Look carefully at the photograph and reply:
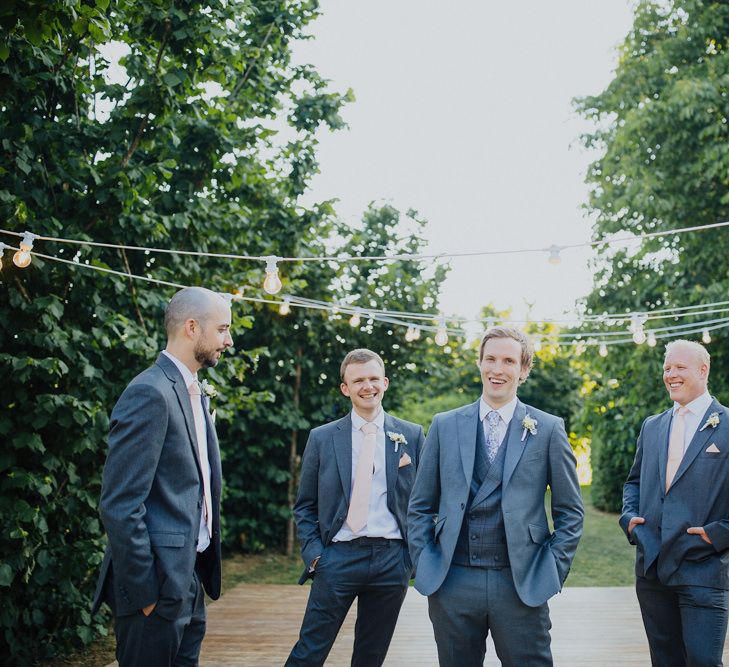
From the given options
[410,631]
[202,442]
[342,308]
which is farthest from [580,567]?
[202,442]

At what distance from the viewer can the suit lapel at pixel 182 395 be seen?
2.68m

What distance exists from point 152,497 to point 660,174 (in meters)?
8.72

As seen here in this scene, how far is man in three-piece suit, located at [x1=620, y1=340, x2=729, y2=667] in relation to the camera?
3359 millimetres

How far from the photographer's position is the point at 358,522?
141 inches

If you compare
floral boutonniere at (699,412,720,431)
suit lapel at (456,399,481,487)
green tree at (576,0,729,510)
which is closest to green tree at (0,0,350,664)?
suit lapel at (456,399,481,487)

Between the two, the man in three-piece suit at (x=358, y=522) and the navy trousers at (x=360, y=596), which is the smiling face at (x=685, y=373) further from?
the navy trousers at (x=360, y=596)

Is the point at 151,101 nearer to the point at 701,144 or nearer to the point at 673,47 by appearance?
the point at 701,144

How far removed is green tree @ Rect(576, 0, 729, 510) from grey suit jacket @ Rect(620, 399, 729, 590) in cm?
595

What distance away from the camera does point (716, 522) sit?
3.36 meters

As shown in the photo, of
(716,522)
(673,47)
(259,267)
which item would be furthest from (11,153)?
(673,47)

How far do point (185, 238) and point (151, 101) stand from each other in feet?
3.95

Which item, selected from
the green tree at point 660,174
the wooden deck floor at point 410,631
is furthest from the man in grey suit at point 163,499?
the green tree at point 660,174

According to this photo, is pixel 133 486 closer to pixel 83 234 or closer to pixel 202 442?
pixel 202 442

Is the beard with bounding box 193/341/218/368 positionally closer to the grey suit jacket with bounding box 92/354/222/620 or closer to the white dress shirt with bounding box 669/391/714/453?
the grey suit jacket with bounding box 92/354/222/620
